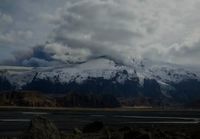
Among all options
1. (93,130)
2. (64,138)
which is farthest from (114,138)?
(93,130)

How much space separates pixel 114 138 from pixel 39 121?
10.4 m

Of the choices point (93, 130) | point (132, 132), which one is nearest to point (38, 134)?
point (132, 132)

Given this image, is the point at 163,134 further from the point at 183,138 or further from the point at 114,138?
the point at 114,138

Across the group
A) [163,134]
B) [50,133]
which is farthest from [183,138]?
[50,133]

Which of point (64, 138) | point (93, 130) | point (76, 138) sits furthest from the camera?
point (93, 130)

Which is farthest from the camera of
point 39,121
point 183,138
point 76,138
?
point 183,138

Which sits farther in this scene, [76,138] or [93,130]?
[93,130]

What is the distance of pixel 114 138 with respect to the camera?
44031 mm

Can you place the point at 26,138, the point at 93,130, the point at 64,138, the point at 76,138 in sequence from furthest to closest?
the point at 93,130 < the point at 76,138 < the point at 64,138 < the point at 26,138

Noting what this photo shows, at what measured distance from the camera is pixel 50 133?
35.1 metres

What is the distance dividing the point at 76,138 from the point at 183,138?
12.1 meters

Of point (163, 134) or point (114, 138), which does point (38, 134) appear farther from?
point (163, 134)

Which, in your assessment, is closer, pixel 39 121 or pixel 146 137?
pixel 39 121

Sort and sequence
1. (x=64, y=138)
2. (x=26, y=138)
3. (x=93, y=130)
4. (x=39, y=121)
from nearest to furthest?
(x=26, y=138), (x=39, y=121), (x=64, y=138), (x=93, y=130)
